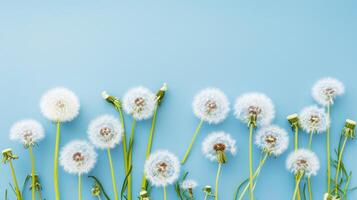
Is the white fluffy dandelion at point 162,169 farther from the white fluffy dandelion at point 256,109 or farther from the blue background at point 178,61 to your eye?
the white fluffy dandelion at point 256,109

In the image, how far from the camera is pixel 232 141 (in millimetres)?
1428

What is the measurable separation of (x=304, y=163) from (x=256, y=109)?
0.19 m

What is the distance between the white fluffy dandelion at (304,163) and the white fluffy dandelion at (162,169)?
1.02ft

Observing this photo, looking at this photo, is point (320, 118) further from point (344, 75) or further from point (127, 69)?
point (127, 69)

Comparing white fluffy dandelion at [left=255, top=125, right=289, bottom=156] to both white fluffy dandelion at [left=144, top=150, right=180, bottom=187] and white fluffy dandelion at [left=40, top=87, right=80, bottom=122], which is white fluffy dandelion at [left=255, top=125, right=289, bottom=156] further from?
white fluffy dandelion at [left=40, top=87, right=80, bottom=122]

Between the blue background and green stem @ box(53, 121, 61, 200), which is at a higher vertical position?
the blue background

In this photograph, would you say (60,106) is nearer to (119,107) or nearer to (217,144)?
(119,107)

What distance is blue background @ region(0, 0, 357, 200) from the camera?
1465 millimetres

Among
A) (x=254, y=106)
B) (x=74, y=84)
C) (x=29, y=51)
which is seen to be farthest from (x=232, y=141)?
(x=29, y=51)

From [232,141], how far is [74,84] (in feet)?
1.58

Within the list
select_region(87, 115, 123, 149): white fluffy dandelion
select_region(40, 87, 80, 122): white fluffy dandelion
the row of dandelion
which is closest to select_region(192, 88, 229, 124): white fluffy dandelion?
the row of dandelion

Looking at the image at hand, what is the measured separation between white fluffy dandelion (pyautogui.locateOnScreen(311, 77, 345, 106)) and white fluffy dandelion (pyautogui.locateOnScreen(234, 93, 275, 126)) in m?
0.14

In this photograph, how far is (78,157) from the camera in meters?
1.40

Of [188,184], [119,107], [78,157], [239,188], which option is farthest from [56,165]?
[239,188]
